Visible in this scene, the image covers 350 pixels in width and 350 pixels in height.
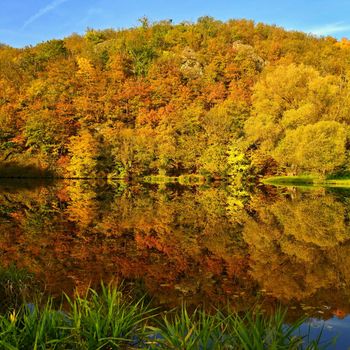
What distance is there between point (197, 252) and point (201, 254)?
10.7 inches

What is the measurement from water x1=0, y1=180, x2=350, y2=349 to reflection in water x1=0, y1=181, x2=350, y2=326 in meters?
0.03

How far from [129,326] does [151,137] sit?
57088 mm

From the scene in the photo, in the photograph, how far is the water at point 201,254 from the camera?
8969mm

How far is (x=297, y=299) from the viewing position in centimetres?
872

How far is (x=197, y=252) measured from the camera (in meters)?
13.4

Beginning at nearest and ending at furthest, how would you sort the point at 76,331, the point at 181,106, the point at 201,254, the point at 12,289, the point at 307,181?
1. the point at 76,331
2. the point at 12,289
3. the point at 201,254
4. the point at 307,181
5. the point at 181,106

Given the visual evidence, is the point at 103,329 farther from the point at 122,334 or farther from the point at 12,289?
the point at 12,289

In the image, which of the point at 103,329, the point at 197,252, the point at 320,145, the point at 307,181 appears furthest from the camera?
the point at 307,181

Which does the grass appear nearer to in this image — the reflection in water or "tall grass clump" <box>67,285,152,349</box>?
the reflection in water

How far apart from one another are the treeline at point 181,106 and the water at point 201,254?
29.3 meters

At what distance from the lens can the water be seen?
29.4ft

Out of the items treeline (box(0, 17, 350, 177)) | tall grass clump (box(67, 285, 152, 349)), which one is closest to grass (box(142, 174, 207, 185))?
treeline (box(0, 17, 350, 177))

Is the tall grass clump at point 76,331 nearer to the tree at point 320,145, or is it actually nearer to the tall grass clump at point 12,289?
the tall grass clump at point 12,289

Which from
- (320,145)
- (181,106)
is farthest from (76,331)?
(181,106)
